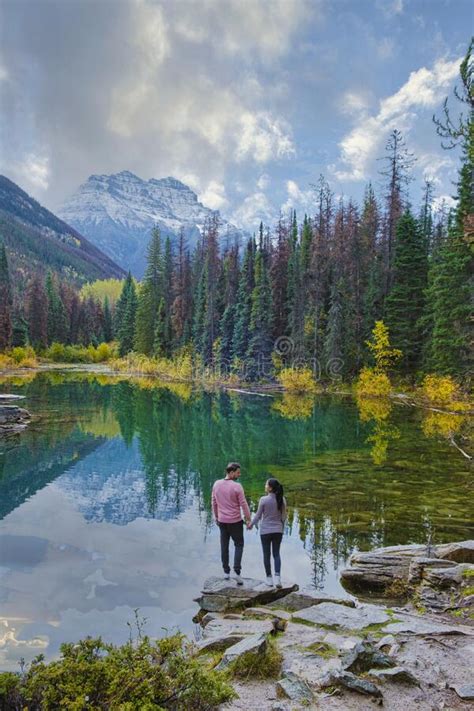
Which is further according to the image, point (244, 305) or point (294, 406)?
point (244, 305)

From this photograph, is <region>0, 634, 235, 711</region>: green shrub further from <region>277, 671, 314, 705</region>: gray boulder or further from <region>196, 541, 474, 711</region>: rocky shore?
<region>277, 671, 314, 705</region>: gray boulder

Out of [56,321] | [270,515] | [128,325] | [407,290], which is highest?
[56,321]

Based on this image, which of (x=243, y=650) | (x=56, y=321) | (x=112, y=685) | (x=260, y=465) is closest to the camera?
(x=112, y=685)

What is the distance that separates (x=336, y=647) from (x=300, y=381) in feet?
134

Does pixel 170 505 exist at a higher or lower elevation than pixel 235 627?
lower

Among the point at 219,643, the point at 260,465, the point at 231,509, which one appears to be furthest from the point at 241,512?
the point at 260,465

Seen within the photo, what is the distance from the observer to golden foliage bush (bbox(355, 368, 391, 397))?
40.6 meters

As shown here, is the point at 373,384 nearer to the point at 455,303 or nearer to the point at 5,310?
the point at 455,303

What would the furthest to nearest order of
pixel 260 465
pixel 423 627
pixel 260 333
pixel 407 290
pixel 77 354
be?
pixel 77 354 → pixel 260 333 → pixel 407 290 → pixel 260 465 → pixel 423 627

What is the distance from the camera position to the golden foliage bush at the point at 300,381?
152 ft

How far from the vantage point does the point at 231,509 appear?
863 centimetres

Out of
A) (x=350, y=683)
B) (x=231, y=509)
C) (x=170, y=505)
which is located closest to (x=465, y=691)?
(x=350, y=683)

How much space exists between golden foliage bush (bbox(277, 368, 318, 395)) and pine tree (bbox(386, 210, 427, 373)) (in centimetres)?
828

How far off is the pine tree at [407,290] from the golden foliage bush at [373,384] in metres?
2.41
